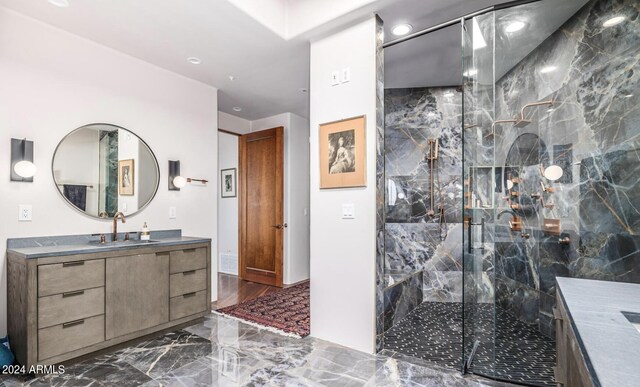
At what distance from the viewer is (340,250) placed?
2730 mm

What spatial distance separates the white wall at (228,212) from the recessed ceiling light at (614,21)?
494 cm

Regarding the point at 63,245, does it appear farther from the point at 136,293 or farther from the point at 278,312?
the point at 278,312

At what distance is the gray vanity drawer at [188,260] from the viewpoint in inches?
119

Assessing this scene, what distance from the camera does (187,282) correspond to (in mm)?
3113

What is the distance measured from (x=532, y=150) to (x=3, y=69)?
4.45 m

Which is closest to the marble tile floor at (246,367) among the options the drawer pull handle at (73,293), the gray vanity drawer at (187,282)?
the gray vanity drawer at (187,282)

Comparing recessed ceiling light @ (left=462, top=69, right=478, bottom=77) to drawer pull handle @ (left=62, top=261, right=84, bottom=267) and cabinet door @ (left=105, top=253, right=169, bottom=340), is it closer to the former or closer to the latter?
cabinet door @ (left=105, top=253, right=169, bottom=340)

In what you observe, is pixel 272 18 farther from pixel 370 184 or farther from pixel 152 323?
pixel 152 323

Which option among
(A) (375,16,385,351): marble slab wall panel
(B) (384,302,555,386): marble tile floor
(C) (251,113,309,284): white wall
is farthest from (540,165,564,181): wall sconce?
(C) (251,113,309,284): white wall

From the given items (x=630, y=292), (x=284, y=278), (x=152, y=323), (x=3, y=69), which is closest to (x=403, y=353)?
(x=630, y=292)

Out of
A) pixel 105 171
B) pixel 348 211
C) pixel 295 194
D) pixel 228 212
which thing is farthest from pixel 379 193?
pixel 228 212

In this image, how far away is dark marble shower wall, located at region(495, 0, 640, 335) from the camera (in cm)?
233

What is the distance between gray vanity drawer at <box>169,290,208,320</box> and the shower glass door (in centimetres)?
240

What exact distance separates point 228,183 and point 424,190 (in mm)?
3503
